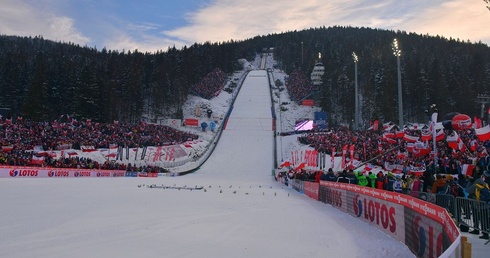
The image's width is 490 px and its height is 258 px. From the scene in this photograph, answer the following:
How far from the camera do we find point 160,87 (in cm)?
8238

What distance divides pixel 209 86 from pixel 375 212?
3613 inches

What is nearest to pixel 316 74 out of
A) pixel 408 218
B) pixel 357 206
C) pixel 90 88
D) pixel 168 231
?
pixel 90 88

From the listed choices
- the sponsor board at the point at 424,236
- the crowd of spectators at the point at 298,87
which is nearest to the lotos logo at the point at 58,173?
the sponsor board at the point at 424,236

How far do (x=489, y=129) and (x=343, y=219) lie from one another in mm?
11937

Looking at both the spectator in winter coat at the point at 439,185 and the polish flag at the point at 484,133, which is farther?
the polish flag at the point at 484,133

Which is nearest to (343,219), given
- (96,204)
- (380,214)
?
(380,214)

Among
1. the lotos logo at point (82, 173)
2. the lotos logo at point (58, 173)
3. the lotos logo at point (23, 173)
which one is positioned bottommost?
the lotos logo at point (82, 173)

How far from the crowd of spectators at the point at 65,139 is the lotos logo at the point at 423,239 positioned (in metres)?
26.0

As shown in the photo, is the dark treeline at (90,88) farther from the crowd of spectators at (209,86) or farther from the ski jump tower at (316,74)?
the ski jump tower at (316,74)

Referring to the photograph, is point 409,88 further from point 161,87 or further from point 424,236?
point 424,236

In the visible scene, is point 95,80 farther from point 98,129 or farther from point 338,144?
point 338,144

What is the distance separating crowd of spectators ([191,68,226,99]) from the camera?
3829 inches

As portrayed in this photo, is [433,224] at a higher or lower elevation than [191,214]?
higher

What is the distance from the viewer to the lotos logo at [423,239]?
6.34 m
